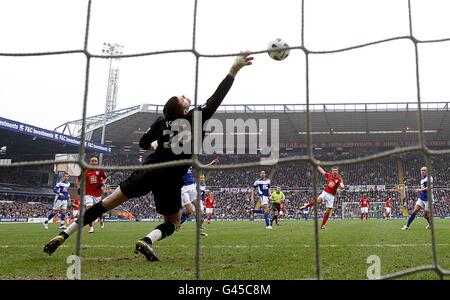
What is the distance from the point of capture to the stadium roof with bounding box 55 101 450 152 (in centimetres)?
3147

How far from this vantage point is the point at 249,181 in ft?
119

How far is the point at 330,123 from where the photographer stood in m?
34.1

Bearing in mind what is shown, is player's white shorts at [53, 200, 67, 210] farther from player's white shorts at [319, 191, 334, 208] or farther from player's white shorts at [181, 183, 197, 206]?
player's white shorts at [319, 191, 334, 208]

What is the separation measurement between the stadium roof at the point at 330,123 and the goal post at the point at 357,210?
650 cm

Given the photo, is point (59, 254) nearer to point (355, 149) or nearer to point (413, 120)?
point (413, 120)

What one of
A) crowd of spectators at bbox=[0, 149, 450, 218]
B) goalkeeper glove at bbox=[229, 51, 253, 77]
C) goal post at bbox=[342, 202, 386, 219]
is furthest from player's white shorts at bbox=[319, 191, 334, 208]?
goal post at bbox=[342, 202, 386, 219]

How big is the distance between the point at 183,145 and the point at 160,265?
4.46 ft

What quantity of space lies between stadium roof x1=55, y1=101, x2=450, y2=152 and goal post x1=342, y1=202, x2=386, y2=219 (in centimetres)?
650

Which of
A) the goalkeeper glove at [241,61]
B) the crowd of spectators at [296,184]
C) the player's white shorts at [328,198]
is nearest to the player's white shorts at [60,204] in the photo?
the player's white shorts at [328,198]

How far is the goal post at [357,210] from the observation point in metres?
31.7

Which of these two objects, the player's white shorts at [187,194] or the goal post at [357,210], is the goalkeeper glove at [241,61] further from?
the goal post at [357,210]

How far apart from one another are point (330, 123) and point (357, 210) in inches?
284

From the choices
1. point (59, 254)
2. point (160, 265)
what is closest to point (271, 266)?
point (160, 265)
